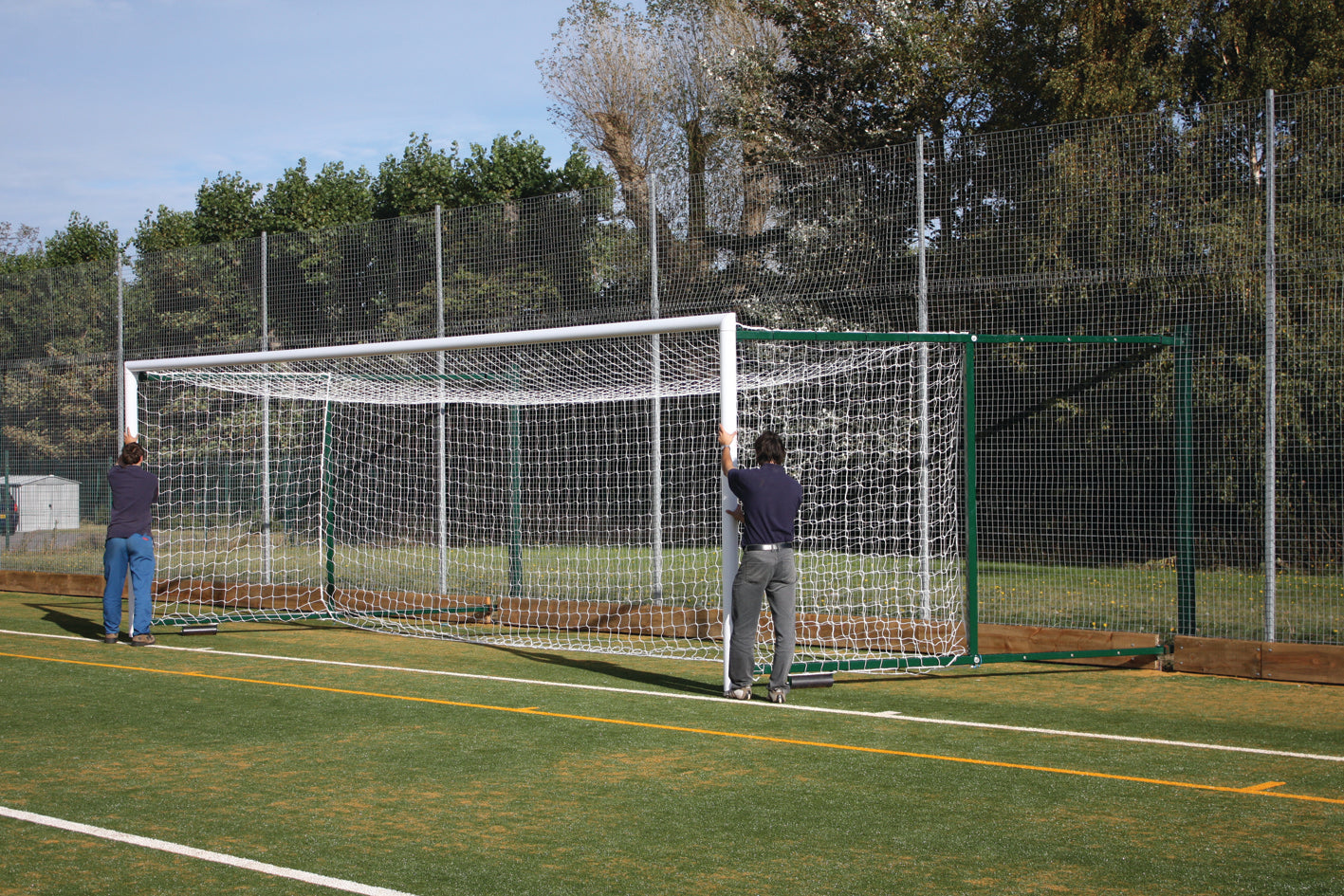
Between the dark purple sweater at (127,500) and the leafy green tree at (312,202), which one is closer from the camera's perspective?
the dark purple sweater at (127,500)

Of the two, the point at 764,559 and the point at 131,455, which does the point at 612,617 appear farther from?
the point at 131,455

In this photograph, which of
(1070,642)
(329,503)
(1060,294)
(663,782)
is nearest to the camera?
(663,782)

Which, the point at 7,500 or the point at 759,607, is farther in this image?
the point at 7,500

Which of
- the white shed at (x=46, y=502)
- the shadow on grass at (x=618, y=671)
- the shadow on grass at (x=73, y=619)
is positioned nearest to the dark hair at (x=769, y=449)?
the shadow on grass at (x=618, y=671)

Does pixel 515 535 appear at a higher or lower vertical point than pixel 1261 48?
lower

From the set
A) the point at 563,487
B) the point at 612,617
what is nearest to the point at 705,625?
the point at 612,617

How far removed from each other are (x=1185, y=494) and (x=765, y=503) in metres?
3.72

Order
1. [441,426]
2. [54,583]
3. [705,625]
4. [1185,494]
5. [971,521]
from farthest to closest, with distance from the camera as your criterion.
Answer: [54,583]
[441,426]
[705,625]
[1185,494]
[971,521]

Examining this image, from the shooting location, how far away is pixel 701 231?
12938 millimetres

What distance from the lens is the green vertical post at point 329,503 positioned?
→ 13508 mm

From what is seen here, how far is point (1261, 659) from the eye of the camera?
9414mm

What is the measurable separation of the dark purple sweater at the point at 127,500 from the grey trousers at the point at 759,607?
19.7 ft

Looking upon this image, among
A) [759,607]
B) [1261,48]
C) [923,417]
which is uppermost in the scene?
[1261,48]

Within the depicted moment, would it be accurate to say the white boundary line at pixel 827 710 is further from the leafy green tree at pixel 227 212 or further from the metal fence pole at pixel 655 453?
the leafy green tree at pixel 227 212
